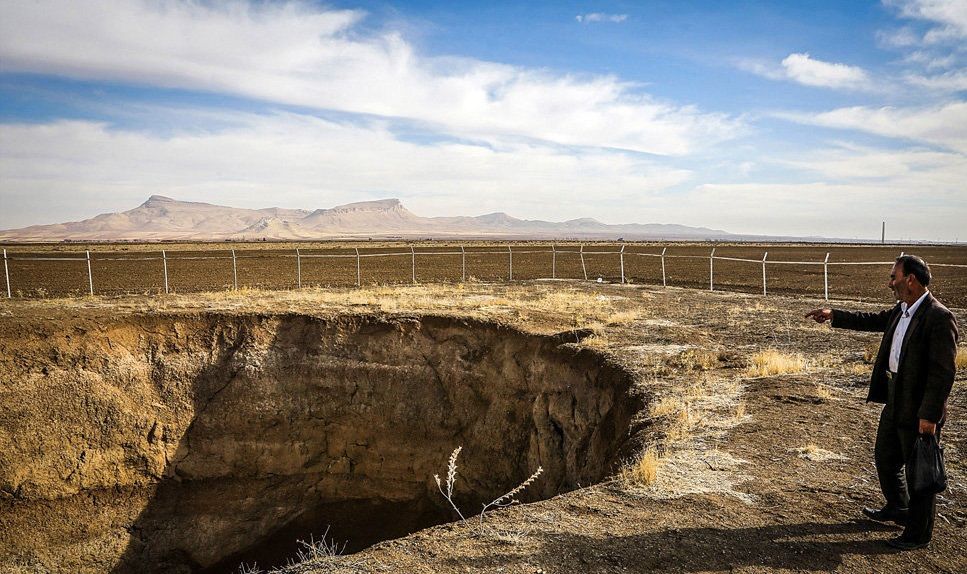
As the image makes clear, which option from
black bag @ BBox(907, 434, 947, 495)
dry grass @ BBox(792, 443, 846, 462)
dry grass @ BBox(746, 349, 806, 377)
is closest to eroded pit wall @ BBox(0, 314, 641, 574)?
dry grass @ BBox(746, 349, 806, 377)

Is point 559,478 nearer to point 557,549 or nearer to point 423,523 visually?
point 423,523

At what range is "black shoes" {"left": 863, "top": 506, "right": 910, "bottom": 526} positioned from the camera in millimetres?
4391

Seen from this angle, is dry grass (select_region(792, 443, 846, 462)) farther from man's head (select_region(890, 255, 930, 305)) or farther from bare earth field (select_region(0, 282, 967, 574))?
man's head (select_region(890, 255, 930, 305))

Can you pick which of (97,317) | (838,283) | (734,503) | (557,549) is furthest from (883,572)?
(838,283)

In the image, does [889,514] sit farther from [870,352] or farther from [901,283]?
[870,352]

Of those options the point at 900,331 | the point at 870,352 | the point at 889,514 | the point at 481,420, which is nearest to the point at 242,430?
the point at 481,420

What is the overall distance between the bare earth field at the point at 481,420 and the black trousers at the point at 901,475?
1.50 feet

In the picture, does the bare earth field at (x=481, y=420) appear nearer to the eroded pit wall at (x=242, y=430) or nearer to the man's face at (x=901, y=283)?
the eroded pit wall at (x=242, y=430)

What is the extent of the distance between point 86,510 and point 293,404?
511cm

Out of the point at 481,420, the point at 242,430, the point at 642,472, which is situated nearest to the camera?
the point at 642,472

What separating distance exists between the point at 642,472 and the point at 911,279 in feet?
9.00

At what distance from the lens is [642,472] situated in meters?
5.50

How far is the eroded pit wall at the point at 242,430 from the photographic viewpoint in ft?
43.2

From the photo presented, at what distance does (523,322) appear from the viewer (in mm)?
14617
